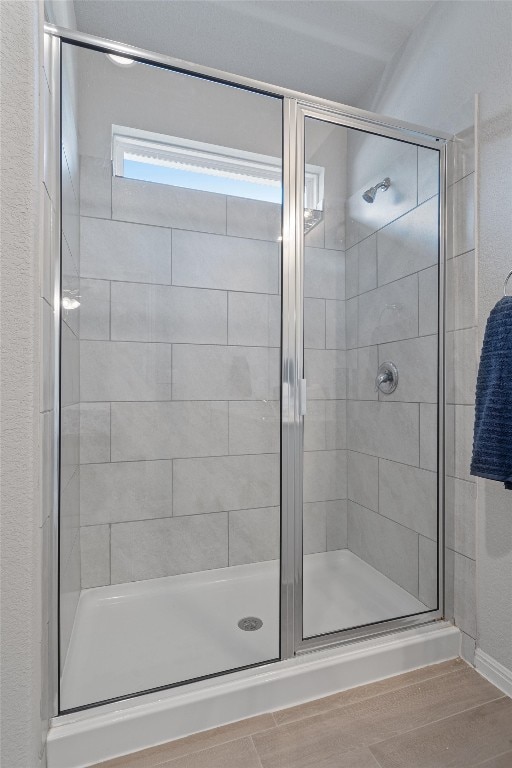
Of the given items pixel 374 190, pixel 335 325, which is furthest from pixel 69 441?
pixel 374 190

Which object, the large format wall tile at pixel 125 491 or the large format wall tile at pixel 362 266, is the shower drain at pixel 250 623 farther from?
the large format wall tile at pixel 362 266

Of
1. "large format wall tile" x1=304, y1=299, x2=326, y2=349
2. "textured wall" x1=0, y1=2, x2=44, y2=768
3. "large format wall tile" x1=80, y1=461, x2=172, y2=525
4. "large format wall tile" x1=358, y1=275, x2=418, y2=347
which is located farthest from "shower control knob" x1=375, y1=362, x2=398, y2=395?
"textured wall" x1=0, y1=2, x2=44, y2=768

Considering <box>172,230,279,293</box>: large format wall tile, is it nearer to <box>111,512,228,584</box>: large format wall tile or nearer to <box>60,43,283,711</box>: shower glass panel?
<box>60,43,283,711</box>: shower glass panel

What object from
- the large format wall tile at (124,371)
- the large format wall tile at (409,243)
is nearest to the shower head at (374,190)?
the large format wall tile at (409,243)

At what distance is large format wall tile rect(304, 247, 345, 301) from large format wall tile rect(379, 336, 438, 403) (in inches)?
12.6

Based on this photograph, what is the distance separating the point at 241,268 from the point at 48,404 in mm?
1152

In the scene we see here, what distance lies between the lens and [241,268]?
77.0 inches

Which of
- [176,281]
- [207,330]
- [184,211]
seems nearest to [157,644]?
[207,330]

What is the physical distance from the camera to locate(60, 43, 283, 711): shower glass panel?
1.60 meters

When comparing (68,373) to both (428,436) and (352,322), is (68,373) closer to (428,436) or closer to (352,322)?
(352,322)

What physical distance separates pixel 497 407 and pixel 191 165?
1.68 metres

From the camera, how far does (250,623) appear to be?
5.16 ft

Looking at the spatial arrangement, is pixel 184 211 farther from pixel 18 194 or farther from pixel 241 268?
pixel 18 194

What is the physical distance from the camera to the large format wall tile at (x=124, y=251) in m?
1.72
